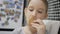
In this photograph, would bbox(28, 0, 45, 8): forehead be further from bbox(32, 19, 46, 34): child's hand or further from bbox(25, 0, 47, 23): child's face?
bbox(32, 19, 46, 34): child's hand

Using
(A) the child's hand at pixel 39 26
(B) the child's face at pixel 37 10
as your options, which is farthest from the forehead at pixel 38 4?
(A) the child's hand at pixel 39 26

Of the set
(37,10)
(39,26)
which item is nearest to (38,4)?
(37,10)

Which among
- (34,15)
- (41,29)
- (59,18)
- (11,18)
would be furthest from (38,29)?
(11,18)

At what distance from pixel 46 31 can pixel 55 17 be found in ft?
1.19

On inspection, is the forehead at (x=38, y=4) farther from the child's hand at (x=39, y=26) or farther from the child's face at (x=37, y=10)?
the child's hand at (x=39, y=26)

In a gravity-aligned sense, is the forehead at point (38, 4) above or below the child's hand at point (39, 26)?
above

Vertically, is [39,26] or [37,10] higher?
[37,10]

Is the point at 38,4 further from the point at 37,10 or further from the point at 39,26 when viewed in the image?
the point at 39,26

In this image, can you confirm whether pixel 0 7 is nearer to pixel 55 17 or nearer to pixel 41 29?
pixel 55 17

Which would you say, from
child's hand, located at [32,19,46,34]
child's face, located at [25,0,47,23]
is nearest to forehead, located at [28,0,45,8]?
child's face, located at [25,0,47,23]

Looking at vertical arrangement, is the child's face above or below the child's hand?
above

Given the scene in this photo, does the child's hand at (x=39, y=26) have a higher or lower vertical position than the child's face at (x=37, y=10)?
lower

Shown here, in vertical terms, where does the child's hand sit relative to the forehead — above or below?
below

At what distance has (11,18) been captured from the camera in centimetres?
191
